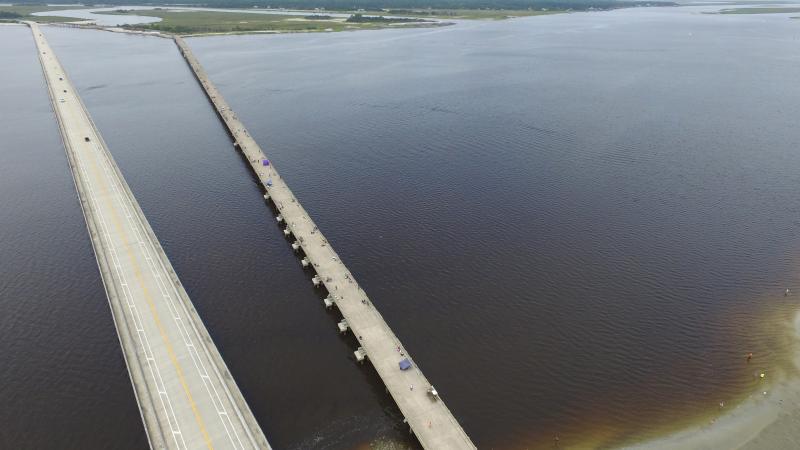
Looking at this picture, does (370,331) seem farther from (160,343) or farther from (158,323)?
(158,323)

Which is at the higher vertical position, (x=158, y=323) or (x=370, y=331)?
(x=158, y=323)

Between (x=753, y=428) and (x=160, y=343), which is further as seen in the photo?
(x=160, y=343)

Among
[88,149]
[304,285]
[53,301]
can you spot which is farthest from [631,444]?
[88,149]

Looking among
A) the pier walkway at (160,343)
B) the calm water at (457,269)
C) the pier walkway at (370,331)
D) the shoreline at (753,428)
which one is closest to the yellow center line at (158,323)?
the pier walkway at (160,343)

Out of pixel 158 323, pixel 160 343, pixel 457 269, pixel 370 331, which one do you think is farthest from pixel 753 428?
pixel 158 323

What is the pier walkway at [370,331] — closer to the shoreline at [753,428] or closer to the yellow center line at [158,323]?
the yellow center line at [158,323]

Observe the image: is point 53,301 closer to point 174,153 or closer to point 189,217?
point 189,217
